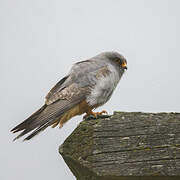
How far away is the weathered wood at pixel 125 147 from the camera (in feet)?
5.19

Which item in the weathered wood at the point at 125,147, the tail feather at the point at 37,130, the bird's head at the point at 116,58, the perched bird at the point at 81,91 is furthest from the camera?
the bird's head at the point at 116,58

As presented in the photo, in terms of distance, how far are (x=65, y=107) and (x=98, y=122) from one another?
2573 mm

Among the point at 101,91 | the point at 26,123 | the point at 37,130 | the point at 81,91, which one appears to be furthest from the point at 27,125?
the point at 101,91

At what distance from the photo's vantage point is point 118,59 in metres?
5.58

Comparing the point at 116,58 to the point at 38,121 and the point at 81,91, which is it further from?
the point at 38,121

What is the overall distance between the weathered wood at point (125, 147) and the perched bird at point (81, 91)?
209 cm

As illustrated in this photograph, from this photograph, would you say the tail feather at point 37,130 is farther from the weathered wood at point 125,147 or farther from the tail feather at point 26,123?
the weathered wood at point 125,147

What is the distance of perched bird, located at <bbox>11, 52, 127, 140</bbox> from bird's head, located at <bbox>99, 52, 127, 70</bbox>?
32 cm

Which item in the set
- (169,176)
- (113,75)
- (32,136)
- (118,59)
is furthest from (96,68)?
(169,176)

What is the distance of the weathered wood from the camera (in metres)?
1.58

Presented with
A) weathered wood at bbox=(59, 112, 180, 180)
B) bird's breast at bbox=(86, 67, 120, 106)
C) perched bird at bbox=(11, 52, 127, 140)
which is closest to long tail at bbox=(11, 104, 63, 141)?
perched bird at bbox=(11, 52, 127, 140)

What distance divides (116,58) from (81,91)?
1.25 m

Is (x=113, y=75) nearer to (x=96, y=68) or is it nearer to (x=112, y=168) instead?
(x=96, y=68)

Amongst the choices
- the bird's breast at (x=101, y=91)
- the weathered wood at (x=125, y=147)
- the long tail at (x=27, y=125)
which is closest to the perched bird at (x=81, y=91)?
the bird's breast at (x=101, y=91)
